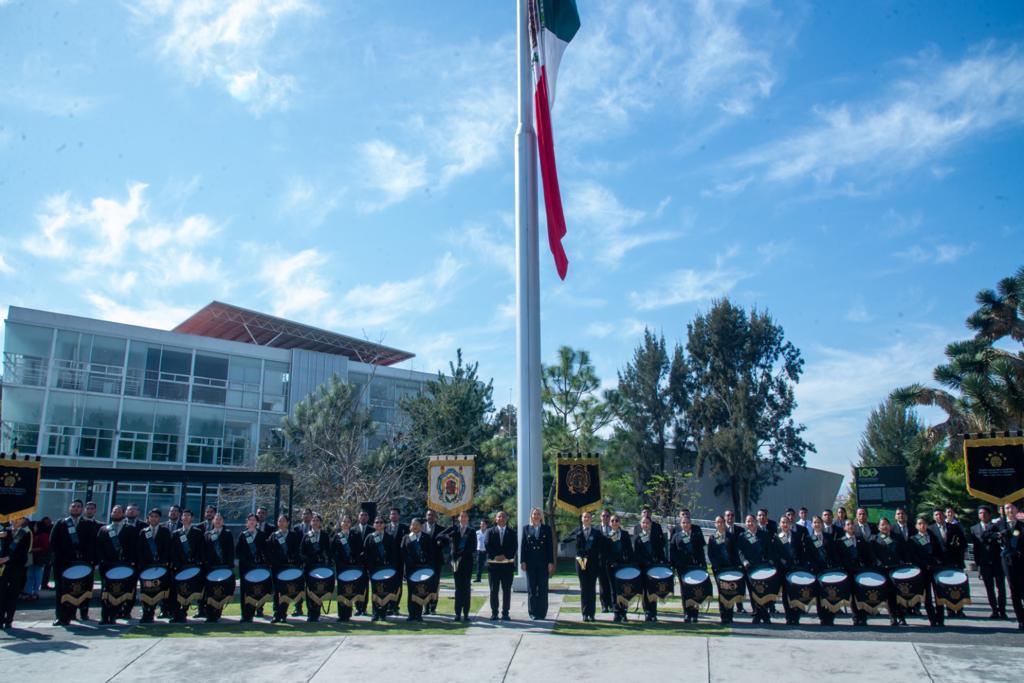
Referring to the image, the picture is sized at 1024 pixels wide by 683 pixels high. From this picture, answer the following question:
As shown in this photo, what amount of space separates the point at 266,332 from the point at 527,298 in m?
32.1

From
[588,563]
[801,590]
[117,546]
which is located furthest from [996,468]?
[117,546]

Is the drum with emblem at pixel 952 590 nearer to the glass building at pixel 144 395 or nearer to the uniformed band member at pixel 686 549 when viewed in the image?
the uniformed band member at pixel 686 549

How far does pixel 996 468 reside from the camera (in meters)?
14.0

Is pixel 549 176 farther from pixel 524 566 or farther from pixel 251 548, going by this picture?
pixel 251 548

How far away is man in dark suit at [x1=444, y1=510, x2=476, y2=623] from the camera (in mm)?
13414

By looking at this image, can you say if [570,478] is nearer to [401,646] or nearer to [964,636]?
[401,646]

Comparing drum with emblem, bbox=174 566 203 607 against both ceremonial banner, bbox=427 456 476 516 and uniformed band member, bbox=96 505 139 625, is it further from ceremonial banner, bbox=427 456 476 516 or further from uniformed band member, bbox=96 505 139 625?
ceremonial banner, bbox=427 456 476 516

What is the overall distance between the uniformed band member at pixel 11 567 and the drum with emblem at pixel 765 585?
12069 millimetres

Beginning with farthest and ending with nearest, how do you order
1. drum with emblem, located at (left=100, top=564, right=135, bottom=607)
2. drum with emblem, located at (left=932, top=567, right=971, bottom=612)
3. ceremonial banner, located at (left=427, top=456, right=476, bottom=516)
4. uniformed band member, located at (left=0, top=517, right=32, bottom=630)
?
ceremonial banner, located at (left=427, top=456, right=476, bottom=516) < drum with emblem, located at (left=100, top=564, right=135, bottom=607) < uniformed band member, located at (left=0, top=517, right=32, bottom=630) < drum with emblem, located at (left=932, top=567, right=971, bottom=612)

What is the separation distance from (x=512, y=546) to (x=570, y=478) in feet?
8.28

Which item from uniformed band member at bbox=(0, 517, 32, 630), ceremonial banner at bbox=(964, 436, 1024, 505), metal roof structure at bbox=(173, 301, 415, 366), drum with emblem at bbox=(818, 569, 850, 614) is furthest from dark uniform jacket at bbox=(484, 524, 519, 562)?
metal roof structure at bbox=(173, 301, 415, 366)

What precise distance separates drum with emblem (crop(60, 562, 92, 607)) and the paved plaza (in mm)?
526

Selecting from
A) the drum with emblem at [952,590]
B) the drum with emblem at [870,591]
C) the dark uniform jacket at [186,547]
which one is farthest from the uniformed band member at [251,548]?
the drum with emblem at [952,590]

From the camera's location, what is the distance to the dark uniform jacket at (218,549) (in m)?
13.8
